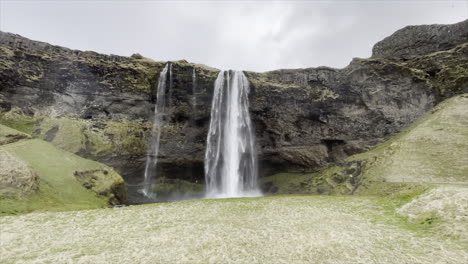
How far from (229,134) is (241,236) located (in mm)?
33277

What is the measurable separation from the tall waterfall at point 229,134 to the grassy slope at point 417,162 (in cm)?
1061

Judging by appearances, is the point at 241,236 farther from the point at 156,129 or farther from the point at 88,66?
the point at 88,66

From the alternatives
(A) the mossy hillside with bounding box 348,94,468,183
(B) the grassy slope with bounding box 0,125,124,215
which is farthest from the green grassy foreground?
(A) the mossy hillside with bounding box 348,94,468,183

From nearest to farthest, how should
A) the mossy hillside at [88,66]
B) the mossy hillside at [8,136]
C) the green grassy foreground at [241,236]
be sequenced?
the green grassy foreground at [241,236], the mossy hillside at [8,136], the mossy hillside at [88,66]

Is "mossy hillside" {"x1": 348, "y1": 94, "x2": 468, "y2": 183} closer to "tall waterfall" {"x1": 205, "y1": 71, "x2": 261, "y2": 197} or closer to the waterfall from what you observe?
"tall waterfall" {"x1": 205, "y1": 71, "x2": 261, "y2": 197}

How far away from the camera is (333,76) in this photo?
46062mm

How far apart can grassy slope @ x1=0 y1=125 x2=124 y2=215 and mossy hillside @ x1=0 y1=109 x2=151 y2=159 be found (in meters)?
6.69

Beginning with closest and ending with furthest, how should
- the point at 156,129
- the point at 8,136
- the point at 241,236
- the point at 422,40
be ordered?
the point at 241,236 → the point at 8,136 → the point at 156,129 → the point at 422,40

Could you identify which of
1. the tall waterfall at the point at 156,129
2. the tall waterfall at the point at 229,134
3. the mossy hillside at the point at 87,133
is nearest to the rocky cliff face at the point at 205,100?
the mossy hillside at the point at 87,133

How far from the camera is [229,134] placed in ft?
146

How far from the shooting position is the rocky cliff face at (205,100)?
38.5 meters

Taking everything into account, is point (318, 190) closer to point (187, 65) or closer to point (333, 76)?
point (333, 76)

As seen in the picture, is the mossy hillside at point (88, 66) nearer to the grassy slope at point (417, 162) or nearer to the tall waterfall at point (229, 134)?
the tall waterfall at point (229, 134)

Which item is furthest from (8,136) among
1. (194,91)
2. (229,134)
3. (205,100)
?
(229,134)
